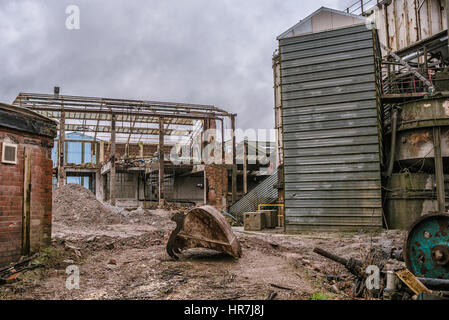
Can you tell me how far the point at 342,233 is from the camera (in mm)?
12312

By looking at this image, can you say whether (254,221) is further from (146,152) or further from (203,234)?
(146,152)

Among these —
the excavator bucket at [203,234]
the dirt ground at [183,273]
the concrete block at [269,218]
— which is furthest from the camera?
the concrete block at [269,218]

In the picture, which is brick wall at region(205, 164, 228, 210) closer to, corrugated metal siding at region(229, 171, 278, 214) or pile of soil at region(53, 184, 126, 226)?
corrugated metal siding at region(229, 171, 278, 214)

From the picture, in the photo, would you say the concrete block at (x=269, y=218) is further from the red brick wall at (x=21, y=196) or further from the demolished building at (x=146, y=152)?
the red brick wall at (x=21, y=196)

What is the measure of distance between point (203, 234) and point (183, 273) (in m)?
1.13

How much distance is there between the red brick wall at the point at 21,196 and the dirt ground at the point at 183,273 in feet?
1.67

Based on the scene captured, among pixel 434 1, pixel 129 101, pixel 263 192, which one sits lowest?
pixel 263 192

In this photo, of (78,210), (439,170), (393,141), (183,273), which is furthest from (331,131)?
(78,210)

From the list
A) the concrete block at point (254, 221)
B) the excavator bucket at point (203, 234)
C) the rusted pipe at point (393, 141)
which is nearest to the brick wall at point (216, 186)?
the concrete block at point (254, 221)

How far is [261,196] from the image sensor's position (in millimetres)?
20625

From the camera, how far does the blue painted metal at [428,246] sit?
5570mm

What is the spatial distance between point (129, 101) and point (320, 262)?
17916 mm

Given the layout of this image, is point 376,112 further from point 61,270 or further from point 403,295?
point 61,270
